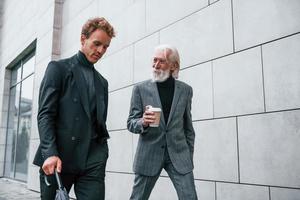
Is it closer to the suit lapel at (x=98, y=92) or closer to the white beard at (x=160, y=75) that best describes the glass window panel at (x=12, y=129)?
the white beard at (x=160, y=75)

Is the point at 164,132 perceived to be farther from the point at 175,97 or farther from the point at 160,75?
the point at 160,75

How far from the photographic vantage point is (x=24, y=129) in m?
11.9

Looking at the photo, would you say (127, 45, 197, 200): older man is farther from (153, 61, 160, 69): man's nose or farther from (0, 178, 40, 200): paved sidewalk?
(0, 178, 40, 200): paved sidewalk

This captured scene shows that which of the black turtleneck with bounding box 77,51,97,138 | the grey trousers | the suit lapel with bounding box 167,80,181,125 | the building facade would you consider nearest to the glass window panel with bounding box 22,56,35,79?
the building facade

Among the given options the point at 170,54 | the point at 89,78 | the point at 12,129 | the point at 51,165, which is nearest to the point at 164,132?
the point at 170,54

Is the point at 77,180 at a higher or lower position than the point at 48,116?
lower

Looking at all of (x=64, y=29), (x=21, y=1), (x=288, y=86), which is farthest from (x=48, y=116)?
(x=21, y=1)

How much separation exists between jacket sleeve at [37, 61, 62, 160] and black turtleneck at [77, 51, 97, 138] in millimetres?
229

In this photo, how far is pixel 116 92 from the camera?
251 inches

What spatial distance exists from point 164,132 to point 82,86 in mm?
920

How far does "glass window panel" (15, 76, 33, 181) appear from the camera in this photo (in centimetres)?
1129

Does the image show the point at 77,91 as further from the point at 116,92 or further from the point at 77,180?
the point at 116,92

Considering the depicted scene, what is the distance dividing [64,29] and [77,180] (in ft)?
23.5

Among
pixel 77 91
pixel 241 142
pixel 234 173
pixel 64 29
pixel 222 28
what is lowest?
pixel 234 173
